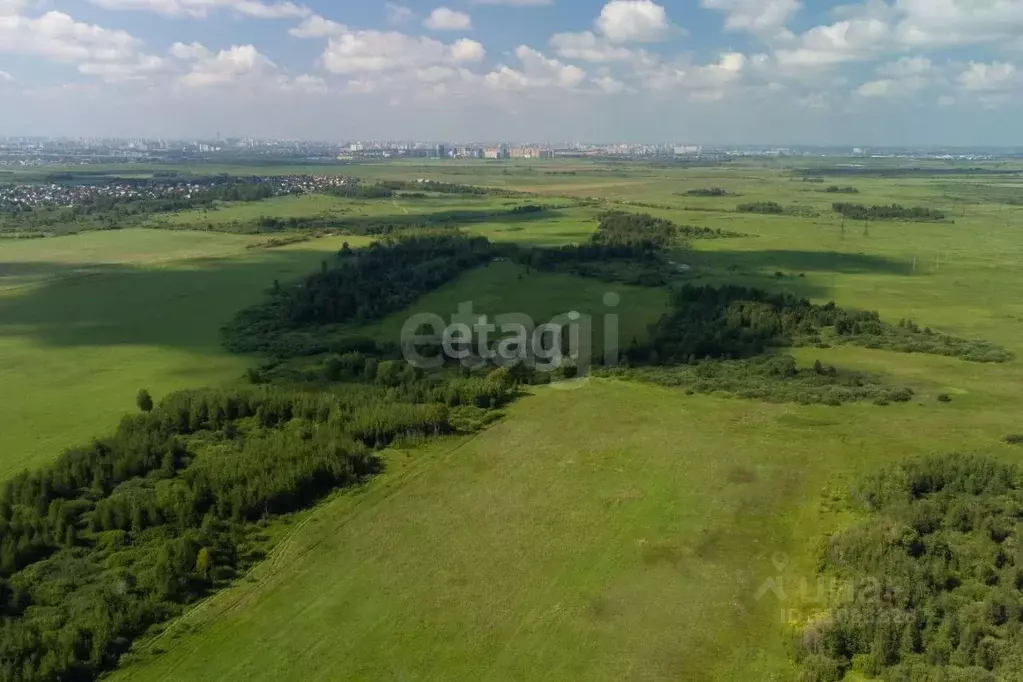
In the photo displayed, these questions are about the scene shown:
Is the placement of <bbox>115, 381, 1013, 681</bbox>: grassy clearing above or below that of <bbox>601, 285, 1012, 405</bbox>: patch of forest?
below

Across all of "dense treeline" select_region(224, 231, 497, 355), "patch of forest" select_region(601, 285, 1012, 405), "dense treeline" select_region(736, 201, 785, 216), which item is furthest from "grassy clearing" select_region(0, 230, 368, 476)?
"dense treeline" select_region(736, 201, 785, 216)

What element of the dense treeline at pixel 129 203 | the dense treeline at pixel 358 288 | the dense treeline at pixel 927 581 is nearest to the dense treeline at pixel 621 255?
the dense treeline at pixel 358 288

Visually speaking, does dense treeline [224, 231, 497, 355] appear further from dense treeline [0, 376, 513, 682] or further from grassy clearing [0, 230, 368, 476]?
dense treeline [0, 376, 513, 682]

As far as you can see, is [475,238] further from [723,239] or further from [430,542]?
[430,542]

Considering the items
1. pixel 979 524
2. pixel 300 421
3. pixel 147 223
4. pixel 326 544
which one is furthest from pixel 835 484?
pixel 147 223

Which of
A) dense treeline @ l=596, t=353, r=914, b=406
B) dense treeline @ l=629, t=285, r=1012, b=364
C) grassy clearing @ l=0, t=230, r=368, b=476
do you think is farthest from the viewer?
dense treeline @ l=629, t=285, r=1012, b=364

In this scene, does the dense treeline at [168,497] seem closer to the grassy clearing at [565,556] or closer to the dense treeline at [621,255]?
the grassy clearing at [565,556]

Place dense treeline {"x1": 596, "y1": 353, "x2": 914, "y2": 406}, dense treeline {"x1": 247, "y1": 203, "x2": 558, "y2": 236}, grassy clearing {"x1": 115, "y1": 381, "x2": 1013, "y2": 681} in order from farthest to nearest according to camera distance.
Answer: dense treeline {"x1": 247, "y1": 203, "x2": 558, "y2": 236} → dense treeline {"x1": 596, "y1": 353, "x2": 914, "y2": 406} → grassy clearing {"x1": 115, "y1": 381, "x2": 1013, "y2": 681}

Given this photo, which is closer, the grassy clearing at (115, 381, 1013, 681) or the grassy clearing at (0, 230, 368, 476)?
the grassy clearing at (115, 381, 1013, 681)

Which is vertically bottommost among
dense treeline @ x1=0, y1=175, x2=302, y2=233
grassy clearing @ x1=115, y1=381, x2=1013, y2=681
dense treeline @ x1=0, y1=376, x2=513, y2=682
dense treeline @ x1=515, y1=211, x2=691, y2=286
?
grassy clearing @ x1=115, y1=381, x2=1013, y2=681
